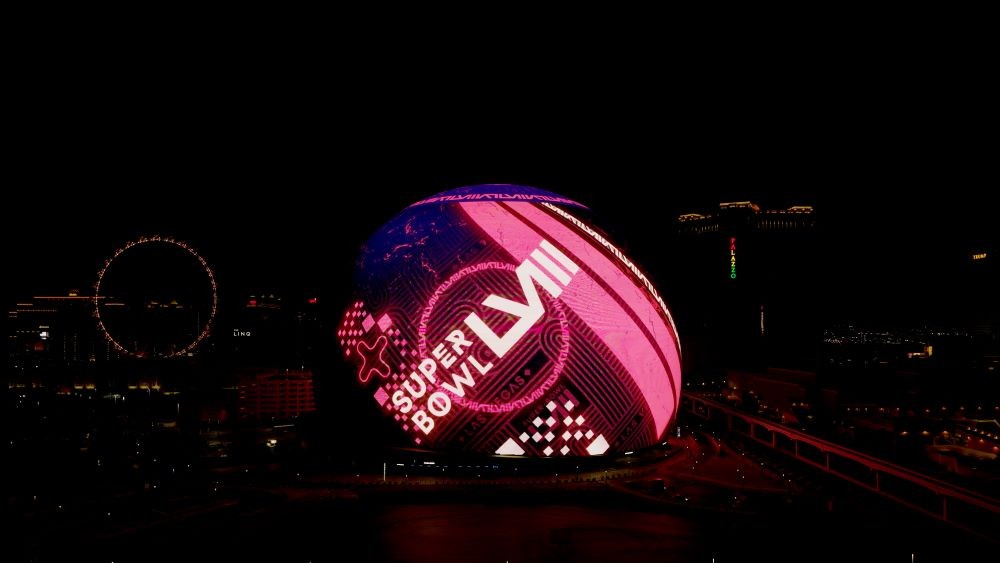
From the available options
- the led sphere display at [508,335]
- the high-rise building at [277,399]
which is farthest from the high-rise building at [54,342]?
the led sphere display at [508,335]

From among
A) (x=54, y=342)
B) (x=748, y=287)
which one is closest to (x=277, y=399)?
(x=54, y=342)

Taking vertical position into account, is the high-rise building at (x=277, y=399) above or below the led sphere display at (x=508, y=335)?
below

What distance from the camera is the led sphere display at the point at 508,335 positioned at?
9844 mm

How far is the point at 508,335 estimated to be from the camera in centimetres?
984

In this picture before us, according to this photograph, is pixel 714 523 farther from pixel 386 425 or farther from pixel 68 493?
pixel 68 493

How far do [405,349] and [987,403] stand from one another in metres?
16.6

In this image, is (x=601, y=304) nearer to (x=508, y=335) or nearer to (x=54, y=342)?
(x=508, y=335)

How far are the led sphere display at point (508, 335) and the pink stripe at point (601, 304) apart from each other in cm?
2

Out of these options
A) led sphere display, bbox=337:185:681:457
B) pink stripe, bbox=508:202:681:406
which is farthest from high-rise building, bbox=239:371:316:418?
pink stripe, bbox=508:202:681:406

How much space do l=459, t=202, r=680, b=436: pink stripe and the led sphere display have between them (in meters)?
0.02

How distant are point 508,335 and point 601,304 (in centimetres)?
151

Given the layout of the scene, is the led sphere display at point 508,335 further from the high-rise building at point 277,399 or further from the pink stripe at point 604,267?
the high-rise building at point 277,399

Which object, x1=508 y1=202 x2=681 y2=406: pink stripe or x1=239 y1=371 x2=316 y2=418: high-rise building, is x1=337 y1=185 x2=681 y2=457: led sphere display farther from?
x1=239 y1=371 x2=316 y2=418: high-rise building

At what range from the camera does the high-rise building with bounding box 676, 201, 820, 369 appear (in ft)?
94.9
